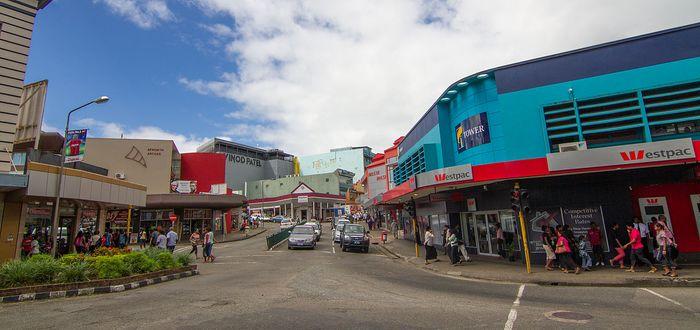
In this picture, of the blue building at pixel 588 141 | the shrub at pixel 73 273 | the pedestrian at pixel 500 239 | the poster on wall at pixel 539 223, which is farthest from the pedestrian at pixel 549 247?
the shrub at pixel 73 273

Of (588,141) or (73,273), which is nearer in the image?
(73,273)

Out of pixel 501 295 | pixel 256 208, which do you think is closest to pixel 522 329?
pixel 501 295

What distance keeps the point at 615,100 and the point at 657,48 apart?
2729 millimetres

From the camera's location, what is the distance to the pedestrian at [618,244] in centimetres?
1336

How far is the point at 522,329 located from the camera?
654 centimetres

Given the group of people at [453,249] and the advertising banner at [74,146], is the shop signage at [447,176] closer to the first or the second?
the group of people at [453,249]

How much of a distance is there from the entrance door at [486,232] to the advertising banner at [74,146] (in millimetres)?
18258

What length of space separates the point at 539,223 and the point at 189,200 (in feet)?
102

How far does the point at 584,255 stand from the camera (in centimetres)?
1370

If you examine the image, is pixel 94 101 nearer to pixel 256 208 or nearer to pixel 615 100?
pixel 615 100

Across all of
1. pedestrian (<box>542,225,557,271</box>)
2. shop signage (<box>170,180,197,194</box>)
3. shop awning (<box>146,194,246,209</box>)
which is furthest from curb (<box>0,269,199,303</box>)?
shop signage (<box>170,180,197,194</box>)

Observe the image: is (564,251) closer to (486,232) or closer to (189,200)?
(486,232)

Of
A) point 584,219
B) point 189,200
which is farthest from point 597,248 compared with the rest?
point 189,200

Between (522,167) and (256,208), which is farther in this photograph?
(256,208)
